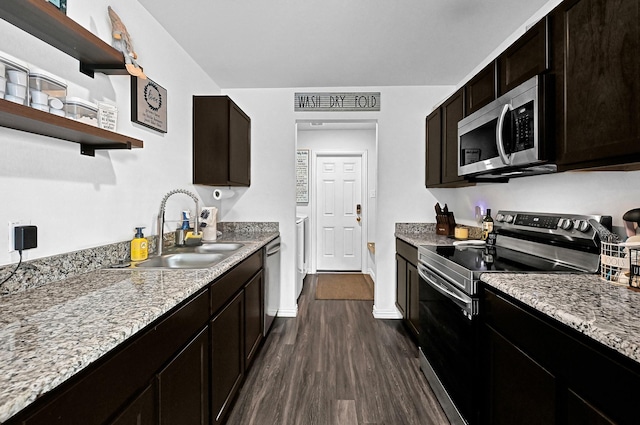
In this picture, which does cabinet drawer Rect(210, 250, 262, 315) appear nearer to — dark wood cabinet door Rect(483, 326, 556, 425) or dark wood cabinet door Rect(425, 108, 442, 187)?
dark wood cabinet door Rect(483, 326, 556, 425)

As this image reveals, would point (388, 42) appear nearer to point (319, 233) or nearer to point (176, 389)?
point (176, 389)

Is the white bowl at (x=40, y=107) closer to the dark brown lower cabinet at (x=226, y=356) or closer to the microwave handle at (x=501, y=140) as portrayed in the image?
the dark brown lower cabinet at (x=226, y=356)

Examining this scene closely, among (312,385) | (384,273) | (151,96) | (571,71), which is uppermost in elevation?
(151,96)

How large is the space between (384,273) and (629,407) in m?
2.53

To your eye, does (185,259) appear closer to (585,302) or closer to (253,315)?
(253,315)

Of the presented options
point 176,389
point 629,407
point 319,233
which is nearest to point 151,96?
point 176,389

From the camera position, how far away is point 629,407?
728 mm

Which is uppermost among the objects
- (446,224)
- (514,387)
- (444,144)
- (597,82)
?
(444,144)

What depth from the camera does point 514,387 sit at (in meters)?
1.17

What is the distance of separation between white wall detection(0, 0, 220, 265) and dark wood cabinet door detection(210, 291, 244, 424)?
731 millimetres

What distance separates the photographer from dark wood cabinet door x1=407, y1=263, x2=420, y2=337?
250cm

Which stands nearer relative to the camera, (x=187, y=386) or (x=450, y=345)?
(x=187, y=386)

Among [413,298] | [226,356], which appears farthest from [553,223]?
[226,356]

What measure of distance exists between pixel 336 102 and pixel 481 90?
60.7 inches
